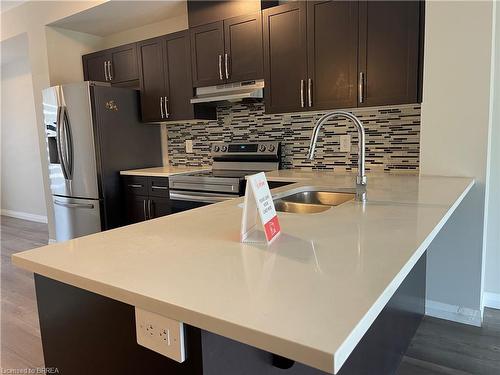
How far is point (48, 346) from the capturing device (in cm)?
114

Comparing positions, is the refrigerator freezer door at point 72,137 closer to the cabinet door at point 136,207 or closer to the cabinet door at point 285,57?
the cabinet door at point 136,207

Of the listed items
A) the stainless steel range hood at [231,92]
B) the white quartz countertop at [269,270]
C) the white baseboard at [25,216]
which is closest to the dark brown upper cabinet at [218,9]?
the stainless steel range hood at [231,92]

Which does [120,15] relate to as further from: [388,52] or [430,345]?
[430,345]

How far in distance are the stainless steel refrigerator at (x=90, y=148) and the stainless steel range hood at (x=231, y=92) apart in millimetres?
853

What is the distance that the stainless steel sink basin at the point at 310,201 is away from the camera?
1917 mm

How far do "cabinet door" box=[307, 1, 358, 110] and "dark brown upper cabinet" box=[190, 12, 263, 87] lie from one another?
452 mm

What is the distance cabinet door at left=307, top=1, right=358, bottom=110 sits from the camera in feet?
8.29

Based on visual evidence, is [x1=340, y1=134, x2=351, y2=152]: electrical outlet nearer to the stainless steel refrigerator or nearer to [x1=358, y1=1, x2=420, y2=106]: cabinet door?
[x1=358, y1=1, x2=420, y2=106]: cabinet door

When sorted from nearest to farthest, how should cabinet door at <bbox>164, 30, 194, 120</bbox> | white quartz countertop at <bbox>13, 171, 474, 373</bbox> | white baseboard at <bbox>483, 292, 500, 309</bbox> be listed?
white quartz countertop at <bbox>13, 171, 474, 373</bbox>
white baseboard at <bbox>483, 292, 500, 309</bbox>
cabinet door at <bbox>164, 30, 194, 120</bbox>

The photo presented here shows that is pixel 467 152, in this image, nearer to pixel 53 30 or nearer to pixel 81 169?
pixel 81 169

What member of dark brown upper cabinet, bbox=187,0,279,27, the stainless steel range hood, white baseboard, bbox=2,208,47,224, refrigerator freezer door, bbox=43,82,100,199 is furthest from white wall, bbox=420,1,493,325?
white baseboard, bbox=2,208,47,224

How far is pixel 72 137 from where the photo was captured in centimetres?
357

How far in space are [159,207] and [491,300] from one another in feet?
8.77

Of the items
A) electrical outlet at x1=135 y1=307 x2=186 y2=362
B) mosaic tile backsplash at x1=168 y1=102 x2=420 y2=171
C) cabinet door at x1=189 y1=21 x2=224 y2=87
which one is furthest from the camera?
cabinet door at x1=189 y1=21 x2=224 y2=87
